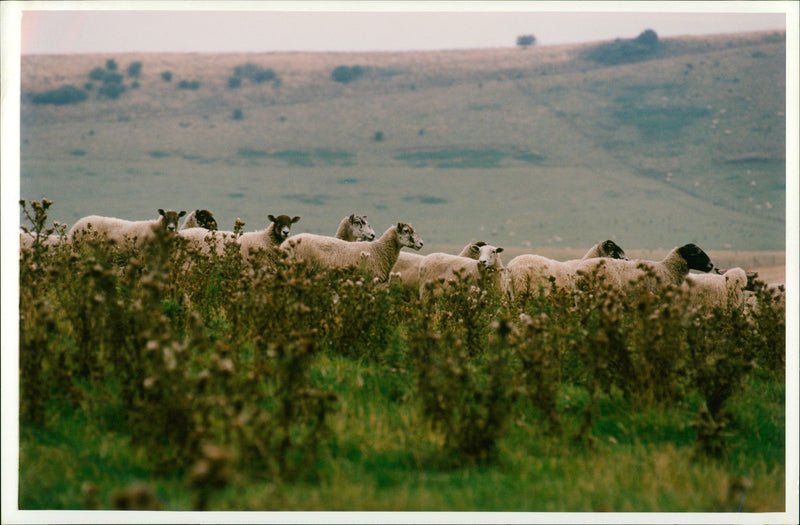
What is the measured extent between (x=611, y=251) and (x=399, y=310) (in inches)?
156

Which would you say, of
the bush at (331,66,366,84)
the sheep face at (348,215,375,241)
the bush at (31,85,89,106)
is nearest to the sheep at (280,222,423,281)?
the sheep face at (348,215,375,241)

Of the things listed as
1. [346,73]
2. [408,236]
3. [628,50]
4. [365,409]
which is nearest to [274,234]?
[408,236]

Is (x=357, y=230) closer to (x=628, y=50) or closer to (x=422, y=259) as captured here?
(x=422, y=259)

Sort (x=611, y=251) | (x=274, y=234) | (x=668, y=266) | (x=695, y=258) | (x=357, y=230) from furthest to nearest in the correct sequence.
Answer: (x=357, y=230), (x=274, y=234), (x=611, y=251), (x=695, y=258), (x=668, y=266)

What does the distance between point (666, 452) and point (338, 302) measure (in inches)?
126

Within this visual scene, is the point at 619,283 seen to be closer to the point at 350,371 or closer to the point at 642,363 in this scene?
the point at 642,363

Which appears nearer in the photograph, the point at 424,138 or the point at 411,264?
the point at 424,138

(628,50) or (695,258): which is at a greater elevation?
(628,50)

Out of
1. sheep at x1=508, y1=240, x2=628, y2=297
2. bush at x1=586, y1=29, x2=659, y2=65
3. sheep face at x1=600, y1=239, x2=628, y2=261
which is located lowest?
sheep at x1=508, y1=240, x2=628, y2=297

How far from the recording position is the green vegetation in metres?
4.87

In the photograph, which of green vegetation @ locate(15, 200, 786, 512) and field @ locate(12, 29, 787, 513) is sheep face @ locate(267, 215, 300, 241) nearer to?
field @ locate(12, 29, 787, 513)

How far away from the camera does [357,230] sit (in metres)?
13.1

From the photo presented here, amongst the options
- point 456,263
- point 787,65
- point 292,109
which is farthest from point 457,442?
point 456,263

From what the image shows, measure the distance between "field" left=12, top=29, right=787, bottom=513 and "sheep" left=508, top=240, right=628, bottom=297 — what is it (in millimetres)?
1010
